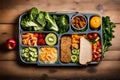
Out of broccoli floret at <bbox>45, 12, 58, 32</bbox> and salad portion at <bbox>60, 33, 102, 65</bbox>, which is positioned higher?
broccoli floret at <bbox>45, 12, 58, 32</bbox>

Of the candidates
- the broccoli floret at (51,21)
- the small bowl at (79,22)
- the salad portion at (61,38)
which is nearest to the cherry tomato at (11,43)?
the salad portion at (61,38)

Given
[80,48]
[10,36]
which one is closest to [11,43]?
[10,36]

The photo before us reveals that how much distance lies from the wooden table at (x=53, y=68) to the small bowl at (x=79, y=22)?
84 millimetres

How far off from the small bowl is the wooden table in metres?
0.08

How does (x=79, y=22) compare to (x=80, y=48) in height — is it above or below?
above

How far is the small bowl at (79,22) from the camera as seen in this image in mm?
1994

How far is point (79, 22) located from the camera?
2.00 m

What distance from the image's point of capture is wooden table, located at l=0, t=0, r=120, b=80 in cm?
205

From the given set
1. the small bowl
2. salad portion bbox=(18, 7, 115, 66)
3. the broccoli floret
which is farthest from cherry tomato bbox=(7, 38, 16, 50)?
the small bowl

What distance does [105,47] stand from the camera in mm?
2045

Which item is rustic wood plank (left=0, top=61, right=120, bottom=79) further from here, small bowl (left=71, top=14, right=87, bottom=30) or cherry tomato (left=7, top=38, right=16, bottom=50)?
small bowl (left=71, top=14, right=87, bottom=30)

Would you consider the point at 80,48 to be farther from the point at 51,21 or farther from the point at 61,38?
the point at 51,21

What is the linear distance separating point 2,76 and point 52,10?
22.2 inches

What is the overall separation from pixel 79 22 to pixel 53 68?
1.18 ft
